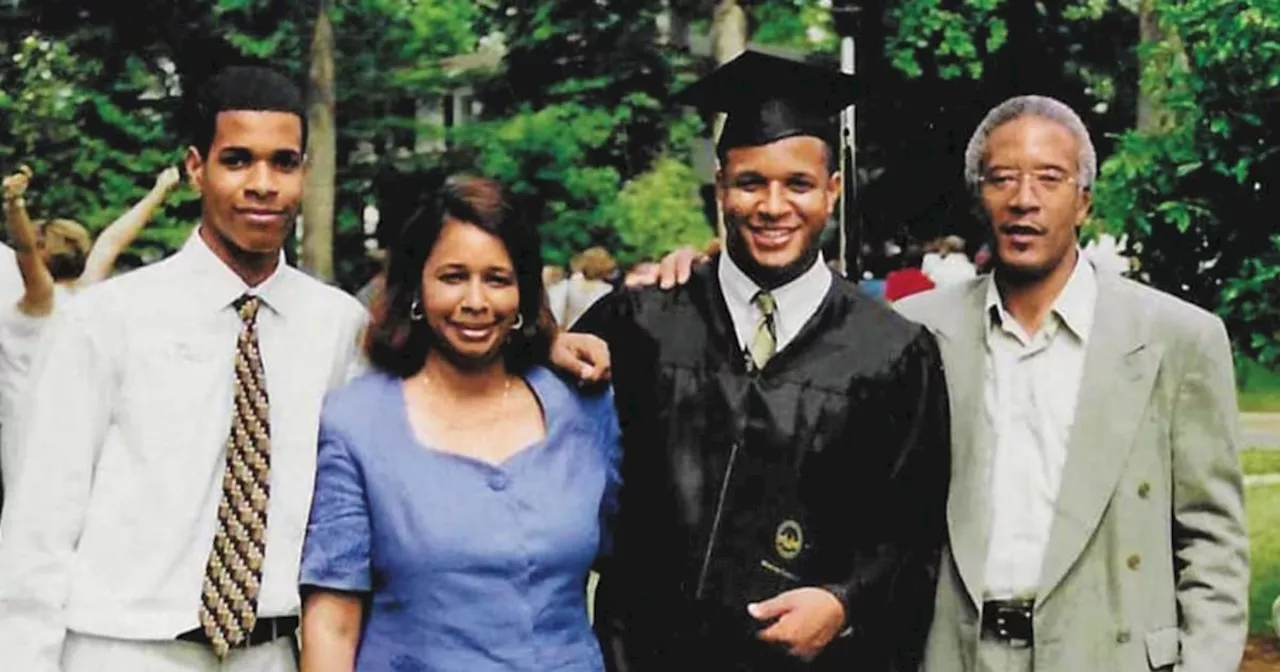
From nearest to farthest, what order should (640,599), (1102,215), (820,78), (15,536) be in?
1. (15,536)
2. (640,599)
3. (820,78)
4. (1102,215)

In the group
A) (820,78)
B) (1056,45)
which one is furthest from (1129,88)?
(820,78)

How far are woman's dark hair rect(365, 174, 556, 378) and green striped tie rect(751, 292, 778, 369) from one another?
44 cm

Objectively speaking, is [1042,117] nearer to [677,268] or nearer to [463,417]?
[677,268]

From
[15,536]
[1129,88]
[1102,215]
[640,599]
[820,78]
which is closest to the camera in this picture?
[15,536]

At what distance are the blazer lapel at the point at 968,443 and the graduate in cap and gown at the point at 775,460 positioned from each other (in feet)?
0.11

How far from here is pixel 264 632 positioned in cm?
354

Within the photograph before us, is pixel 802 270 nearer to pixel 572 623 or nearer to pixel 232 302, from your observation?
pixel 572 623

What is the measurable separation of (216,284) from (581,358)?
708 mm

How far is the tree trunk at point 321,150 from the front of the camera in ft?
69.1

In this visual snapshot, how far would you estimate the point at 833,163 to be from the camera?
3.98 metres

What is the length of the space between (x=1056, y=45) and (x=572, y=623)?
2715cm

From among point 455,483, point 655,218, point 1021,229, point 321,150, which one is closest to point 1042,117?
point 1021,229

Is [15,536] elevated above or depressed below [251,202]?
below

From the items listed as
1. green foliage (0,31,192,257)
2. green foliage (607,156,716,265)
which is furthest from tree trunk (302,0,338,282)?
green foliage (607,156,716,265)
